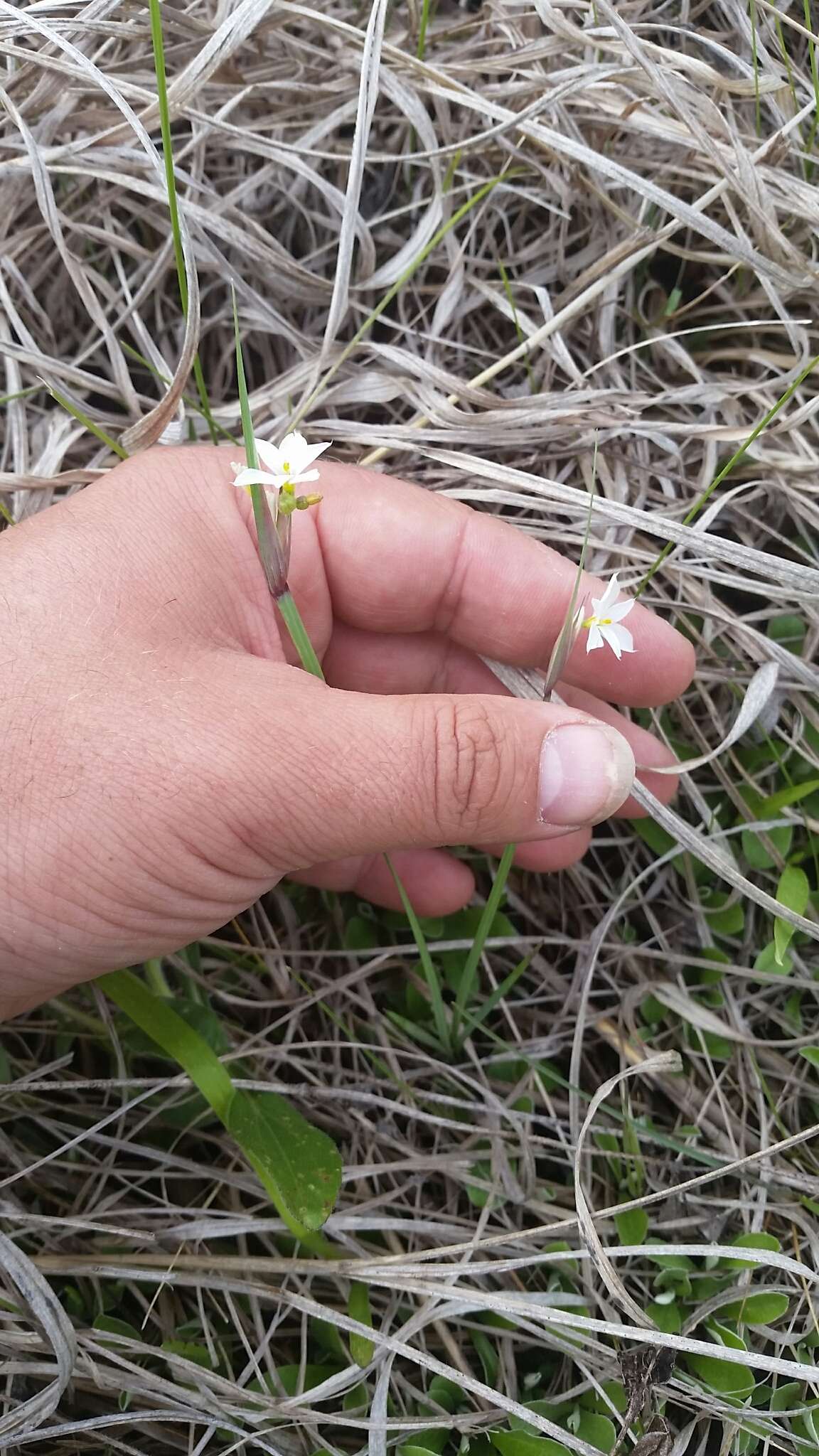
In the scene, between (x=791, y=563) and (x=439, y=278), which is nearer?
(x=791, y=563)

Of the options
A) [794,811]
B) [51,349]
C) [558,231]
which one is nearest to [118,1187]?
[794,811]

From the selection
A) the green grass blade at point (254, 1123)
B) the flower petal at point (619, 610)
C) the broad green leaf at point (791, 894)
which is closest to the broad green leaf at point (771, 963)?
the broad green leaf at point (791, 894)

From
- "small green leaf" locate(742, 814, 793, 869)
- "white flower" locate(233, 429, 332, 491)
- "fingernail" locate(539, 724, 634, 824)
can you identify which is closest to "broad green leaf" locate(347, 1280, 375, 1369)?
"fingernail" locate(539, 724, 634, 824)

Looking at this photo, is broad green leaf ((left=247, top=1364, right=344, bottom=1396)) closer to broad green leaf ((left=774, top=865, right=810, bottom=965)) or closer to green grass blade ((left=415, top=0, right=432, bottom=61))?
broad green leaf ((left=774, top=865, right=810, bottom=965))

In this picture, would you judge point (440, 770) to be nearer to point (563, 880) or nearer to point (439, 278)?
point (563, 880)

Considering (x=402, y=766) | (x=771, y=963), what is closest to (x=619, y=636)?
(x=402, y=766)

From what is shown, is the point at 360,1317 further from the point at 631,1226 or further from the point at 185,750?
the point at 185,750

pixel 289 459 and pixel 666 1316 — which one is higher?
pixel 289 459

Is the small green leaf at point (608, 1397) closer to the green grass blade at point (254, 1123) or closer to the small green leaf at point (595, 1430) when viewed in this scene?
the small green leaf at point (595, 1430)
